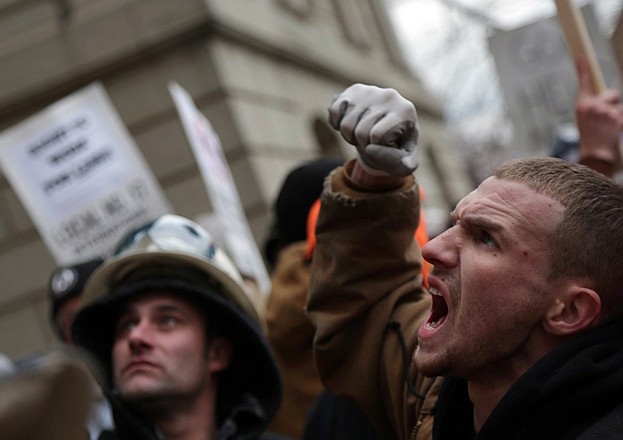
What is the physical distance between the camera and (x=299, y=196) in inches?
142

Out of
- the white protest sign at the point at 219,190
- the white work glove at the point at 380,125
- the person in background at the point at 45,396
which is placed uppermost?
the person in background at the point at 45,396

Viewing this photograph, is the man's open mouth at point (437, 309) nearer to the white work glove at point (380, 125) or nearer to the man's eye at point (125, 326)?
the white work glove at point (380, 125)

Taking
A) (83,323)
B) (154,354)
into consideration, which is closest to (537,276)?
(154,354)

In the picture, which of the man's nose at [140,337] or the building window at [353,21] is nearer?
the man's nose at [140,337]

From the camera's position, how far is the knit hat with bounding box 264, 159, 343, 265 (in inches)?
141

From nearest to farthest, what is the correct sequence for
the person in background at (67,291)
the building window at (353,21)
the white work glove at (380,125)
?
the white work glove at (380,125) → the person in background at (67,291) → the building window at (353,21)

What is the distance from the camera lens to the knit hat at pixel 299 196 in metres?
3.58

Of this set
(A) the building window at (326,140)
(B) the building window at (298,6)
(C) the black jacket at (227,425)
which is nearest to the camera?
(C) the black jacket at (227,425)

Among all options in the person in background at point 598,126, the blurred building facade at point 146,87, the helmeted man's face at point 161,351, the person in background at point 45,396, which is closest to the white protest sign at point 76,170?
the helmeted man's face at point 161,351

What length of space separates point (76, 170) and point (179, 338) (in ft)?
5.72

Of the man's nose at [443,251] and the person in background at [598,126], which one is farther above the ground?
the man's nose at [443,251]

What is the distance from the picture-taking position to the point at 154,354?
3094mm

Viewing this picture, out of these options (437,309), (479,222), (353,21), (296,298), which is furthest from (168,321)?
(353,21)

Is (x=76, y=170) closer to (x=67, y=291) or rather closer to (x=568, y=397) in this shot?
(x=67, y=291)
